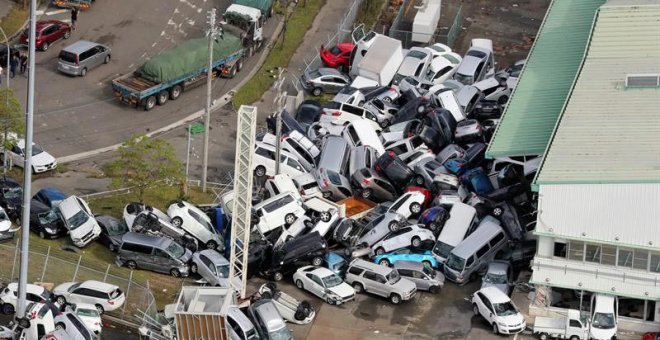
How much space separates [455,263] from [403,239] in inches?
115

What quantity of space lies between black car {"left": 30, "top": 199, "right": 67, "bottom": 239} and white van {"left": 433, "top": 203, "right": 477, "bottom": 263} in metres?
17.1

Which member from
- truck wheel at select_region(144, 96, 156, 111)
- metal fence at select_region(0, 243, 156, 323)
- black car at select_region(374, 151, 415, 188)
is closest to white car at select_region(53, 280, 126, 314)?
metal fence at select_region(0, 243, 156, 323)

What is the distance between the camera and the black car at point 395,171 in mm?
72562

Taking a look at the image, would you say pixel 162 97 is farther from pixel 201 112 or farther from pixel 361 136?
pixel 361 136

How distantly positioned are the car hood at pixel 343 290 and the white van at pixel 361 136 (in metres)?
13.0

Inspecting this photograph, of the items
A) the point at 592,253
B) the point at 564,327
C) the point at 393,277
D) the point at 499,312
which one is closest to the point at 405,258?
the point at 393,277

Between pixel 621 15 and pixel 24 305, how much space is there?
108ft

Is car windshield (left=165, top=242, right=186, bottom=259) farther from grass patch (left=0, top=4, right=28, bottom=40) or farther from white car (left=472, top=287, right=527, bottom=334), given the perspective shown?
grass patch (left=0, top=4, right=28, bottom=40)

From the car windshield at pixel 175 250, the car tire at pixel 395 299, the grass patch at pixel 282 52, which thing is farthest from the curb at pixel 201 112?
the car tire at pixel 395 299

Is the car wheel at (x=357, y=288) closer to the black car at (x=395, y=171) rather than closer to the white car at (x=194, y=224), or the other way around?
the white car at (x=194, y=224)

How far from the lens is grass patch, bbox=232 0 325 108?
85.6 meters

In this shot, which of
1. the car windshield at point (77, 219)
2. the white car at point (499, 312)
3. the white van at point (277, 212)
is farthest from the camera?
the white van at point (277, 212)

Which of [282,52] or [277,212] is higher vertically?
[277,212]

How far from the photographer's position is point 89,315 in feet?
194
